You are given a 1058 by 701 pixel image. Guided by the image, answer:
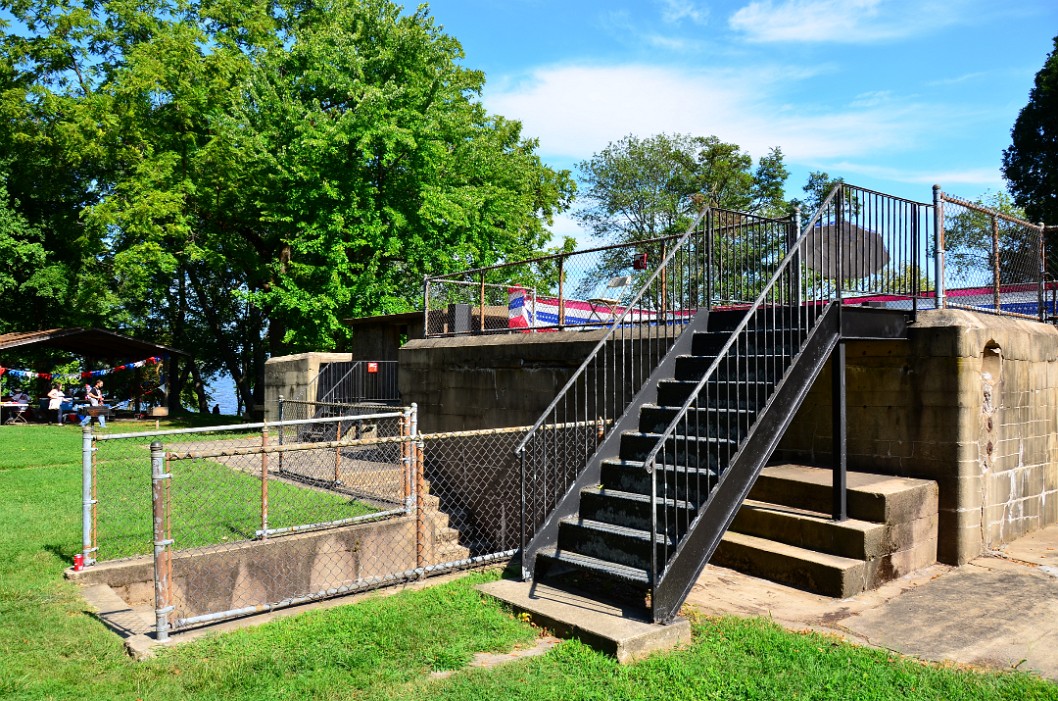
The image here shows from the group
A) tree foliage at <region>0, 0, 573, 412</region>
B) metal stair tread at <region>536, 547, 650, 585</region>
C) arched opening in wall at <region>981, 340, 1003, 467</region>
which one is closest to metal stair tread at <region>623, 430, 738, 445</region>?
metal stair tread at <region>536, 547, 650, 585</region>

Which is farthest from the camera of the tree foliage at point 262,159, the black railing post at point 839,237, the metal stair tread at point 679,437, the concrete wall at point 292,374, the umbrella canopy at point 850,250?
the tree foliage at point 262,159

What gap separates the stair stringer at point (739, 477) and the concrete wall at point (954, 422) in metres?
1.18

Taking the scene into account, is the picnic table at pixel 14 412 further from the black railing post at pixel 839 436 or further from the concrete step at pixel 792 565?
the black railing post at pixel 839 436

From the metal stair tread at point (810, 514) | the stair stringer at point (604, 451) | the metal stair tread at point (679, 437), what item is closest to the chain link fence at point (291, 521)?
the stair stringer at point (604, 451)

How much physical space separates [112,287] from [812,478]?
1284 inches

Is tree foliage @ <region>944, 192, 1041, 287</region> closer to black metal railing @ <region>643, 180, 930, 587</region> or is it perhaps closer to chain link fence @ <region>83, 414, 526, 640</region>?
black metal railing @ <region>643, 180, 930, 587</region>

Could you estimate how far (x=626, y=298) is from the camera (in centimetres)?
1438

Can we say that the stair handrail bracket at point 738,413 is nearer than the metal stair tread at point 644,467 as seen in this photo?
Yes

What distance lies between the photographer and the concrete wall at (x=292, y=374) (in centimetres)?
1777

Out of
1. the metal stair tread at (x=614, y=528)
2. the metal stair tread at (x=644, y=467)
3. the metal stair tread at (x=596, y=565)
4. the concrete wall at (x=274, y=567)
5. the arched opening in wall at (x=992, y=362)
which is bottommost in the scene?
the concrete wall at (x=274, y=567)

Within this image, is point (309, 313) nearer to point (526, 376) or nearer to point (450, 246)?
point (450, 246)

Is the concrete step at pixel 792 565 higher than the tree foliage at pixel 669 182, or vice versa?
the tree foliage at pixel 669 182

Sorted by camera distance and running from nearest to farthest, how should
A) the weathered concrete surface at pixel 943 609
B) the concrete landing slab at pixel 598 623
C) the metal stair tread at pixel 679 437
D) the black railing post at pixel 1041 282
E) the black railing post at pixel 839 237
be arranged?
the concrete landing slab at pixel 598 623 → the weathered concrete surface at pixel 943 609 → the metal stair tread at pixel 679 437 → the black railing post at pixel 839 237 → the black railing post at pixel 1041 282

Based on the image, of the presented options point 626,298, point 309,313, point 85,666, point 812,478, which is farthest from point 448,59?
point 85,666
